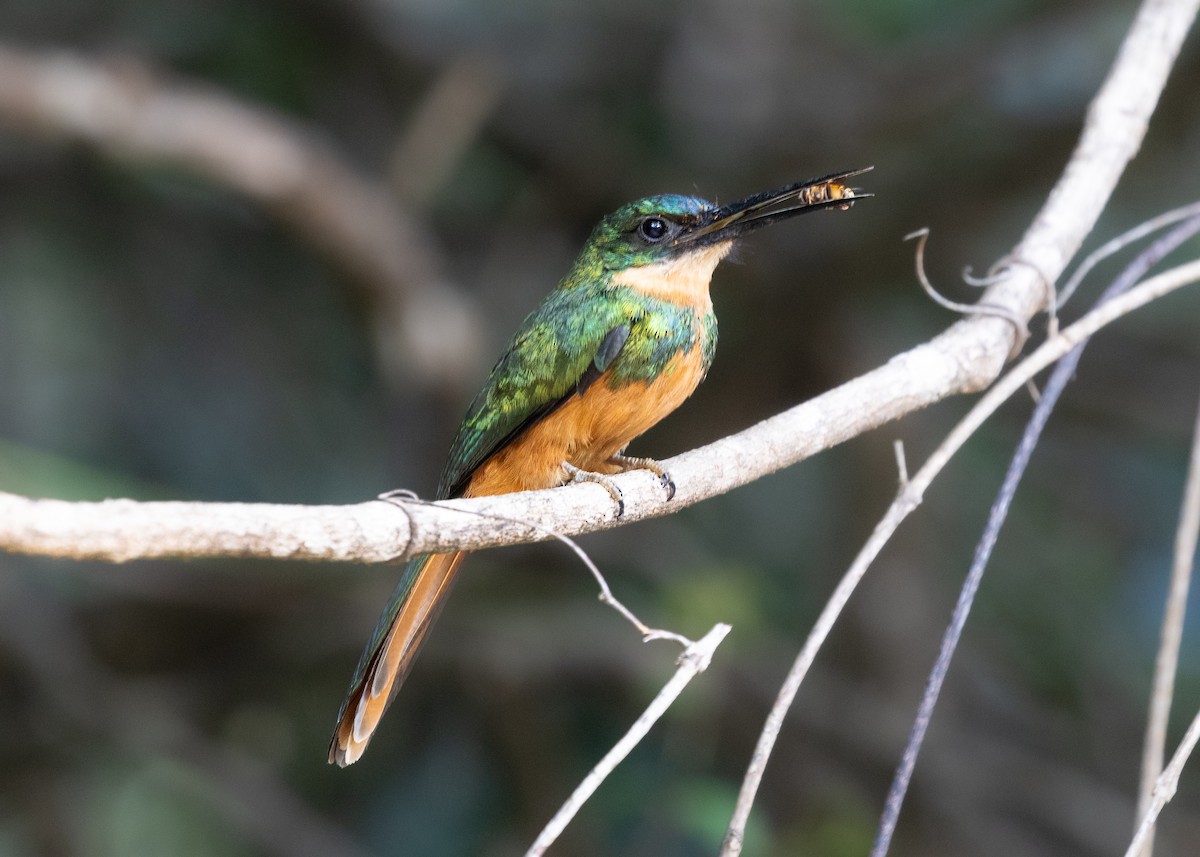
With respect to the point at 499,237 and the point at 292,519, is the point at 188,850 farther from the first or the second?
the point at 292,519

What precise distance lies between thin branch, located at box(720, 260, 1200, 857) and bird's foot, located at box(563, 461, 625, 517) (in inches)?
10.2

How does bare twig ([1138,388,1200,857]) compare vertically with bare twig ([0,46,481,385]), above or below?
below

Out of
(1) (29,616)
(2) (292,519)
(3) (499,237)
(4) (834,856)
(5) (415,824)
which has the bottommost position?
(2) (292,519)

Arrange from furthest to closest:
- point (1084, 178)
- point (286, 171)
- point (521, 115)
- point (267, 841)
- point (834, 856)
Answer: point (521, 115), point (286, 171), point (267, 841), point (834, 856), point (1084, 178)

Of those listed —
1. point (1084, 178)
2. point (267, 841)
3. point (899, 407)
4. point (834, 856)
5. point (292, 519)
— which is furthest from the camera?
point (267, 841)

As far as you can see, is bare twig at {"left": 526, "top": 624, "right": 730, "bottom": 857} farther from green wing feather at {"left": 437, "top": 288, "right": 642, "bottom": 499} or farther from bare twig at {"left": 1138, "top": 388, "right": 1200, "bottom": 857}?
→ green wing feather at {"left": 437, "top": 288, "right": 642, "bottom": 499}

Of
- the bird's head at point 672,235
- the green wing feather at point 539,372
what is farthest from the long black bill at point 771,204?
the green wing feather at point 539,372

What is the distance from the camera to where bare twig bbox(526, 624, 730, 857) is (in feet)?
3.49

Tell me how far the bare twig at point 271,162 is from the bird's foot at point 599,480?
151cm

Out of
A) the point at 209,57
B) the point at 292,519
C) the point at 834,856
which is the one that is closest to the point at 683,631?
the point at 834,856

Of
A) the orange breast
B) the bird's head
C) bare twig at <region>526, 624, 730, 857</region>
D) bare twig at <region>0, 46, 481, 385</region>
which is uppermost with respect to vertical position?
bare twig at <region>0, 46, 481, 385</region>

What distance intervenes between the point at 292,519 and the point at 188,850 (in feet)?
8.36

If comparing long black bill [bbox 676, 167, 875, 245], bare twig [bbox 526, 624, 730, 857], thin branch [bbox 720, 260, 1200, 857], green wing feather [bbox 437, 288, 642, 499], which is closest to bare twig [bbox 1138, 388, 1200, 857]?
thin branch [bbox 720, 260, 1200, 857]

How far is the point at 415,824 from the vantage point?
3447 mm
